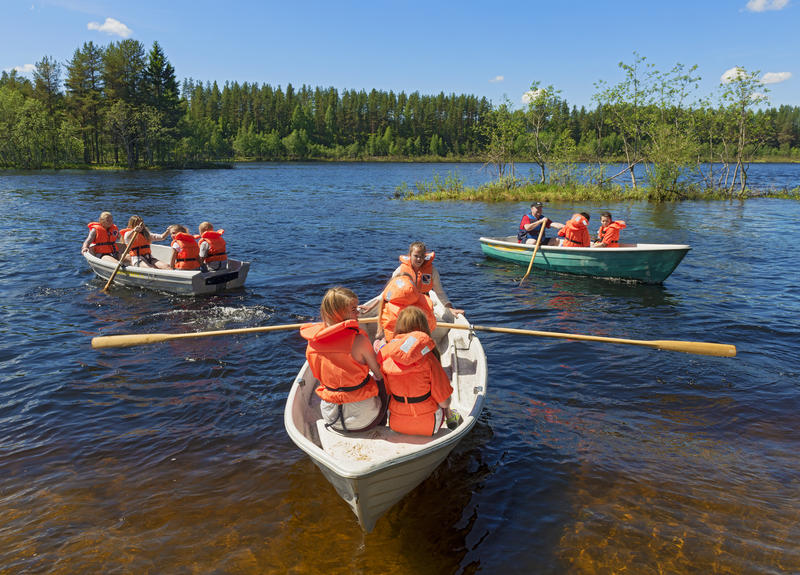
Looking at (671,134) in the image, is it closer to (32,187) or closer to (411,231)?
(411,231)

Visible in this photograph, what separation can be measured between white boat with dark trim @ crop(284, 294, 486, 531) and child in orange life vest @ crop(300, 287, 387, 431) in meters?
0.22

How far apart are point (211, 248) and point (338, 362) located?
8.05m

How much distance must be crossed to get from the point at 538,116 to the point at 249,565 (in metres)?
32.5

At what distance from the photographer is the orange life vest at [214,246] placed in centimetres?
1125

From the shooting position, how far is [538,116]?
32.3 meters

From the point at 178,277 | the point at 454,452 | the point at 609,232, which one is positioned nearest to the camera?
the point at 454,452

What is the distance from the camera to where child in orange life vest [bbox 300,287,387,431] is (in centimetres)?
418

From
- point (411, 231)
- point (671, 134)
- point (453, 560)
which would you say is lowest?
point (453, 560)

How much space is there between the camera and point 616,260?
12289 millimetres

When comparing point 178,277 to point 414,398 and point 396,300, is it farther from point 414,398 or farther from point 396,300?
point 414,398

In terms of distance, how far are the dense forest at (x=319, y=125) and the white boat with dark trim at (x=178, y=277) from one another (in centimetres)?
2295

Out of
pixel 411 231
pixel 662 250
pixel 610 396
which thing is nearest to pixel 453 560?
pixel 610 396

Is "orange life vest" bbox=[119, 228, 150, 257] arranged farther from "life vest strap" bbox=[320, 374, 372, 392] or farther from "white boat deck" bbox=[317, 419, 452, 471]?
"life vest strap" bbox=[320, 374, 372, 392]

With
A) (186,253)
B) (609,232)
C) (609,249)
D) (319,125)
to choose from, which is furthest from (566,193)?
(319,125)
